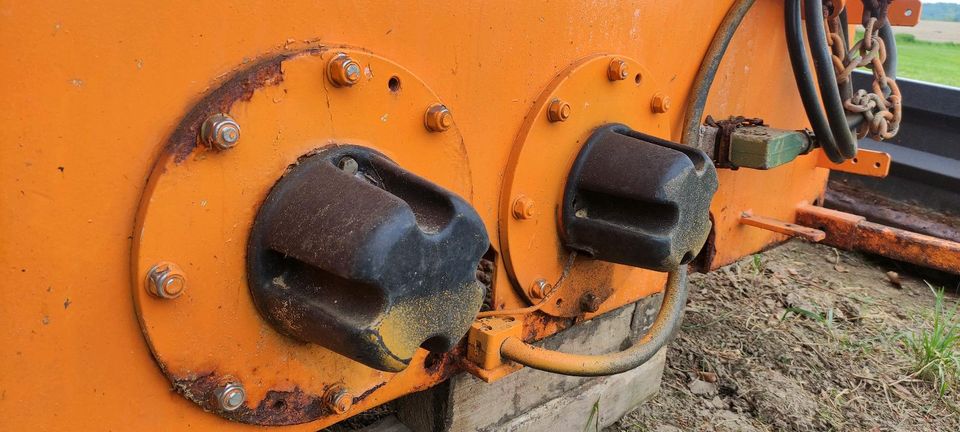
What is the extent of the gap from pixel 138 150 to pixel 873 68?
1.62 meters

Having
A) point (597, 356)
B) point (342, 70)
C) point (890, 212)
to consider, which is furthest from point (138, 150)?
point (890, 212)

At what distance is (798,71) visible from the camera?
5.18ft

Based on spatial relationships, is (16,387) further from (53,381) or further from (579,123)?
(579,123)

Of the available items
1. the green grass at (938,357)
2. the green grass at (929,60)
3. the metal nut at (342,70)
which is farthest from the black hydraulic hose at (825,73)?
the green grass at (929,60)

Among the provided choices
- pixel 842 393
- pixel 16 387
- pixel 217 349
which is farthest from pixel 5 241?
pixel 842 393

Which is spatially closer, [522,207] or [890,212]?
[522,207]

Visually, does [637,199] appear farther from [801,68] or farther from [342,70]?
[801,68]

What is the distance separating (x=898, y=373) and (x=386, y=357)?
2185mm

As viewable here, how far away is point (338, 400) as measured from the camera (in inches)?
39.6

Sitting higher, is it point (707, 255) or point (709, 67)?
point (709, 67)

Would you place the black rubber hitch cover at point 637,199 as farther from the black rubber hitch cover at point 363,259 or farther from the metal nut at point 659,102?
the black rubber hitch cover at point 363,259

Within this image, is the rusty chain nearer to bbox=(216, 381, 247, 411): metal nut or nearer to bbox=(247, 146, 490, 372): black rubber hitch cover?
bbox=(247, 146, 490, 372): black rubber hitch cover

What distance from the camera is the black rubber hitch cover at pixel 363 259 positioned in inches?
31.3

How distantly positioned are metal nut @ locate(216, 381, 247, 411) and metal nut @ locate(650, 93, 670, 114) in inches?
35.3
